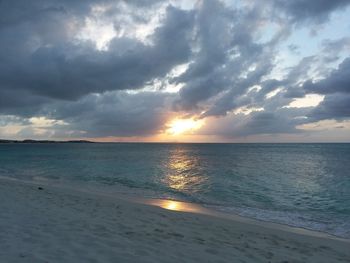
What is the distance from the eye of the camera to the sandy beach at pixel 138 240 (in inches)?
282

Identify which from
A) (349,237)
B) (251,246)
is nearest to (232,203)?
(349,237)

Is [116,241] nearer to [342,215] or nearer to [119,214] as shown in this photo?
[119,214]

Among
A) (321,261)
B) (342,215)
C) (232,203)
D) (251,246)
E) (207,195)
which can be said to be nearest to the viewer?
(321,261)

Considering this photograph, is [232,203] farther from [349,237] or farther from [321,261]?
[321,261]

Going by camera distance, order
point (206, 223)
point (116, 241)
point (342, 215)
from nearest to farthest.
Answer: point (116, 241) → point (206, 223) → point (342, 215)

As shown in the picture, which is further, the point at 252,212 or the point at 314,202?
the point at 314,202

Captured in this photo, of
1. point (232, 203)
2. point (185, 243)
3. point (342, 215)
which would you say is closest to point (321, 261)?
point (185, 243)

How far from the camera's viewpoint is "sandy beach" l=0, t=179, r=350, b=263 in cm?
716

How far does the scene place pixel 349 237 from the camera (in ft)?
44.0

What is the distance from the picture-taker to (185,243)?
9008 millimetres

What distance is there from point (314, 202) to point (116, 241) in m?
19.6

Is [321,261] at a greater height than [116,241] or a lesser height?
lesser

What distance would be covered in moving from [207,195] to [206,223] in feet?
42.5

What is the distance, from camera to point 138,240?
8789 millimetres
